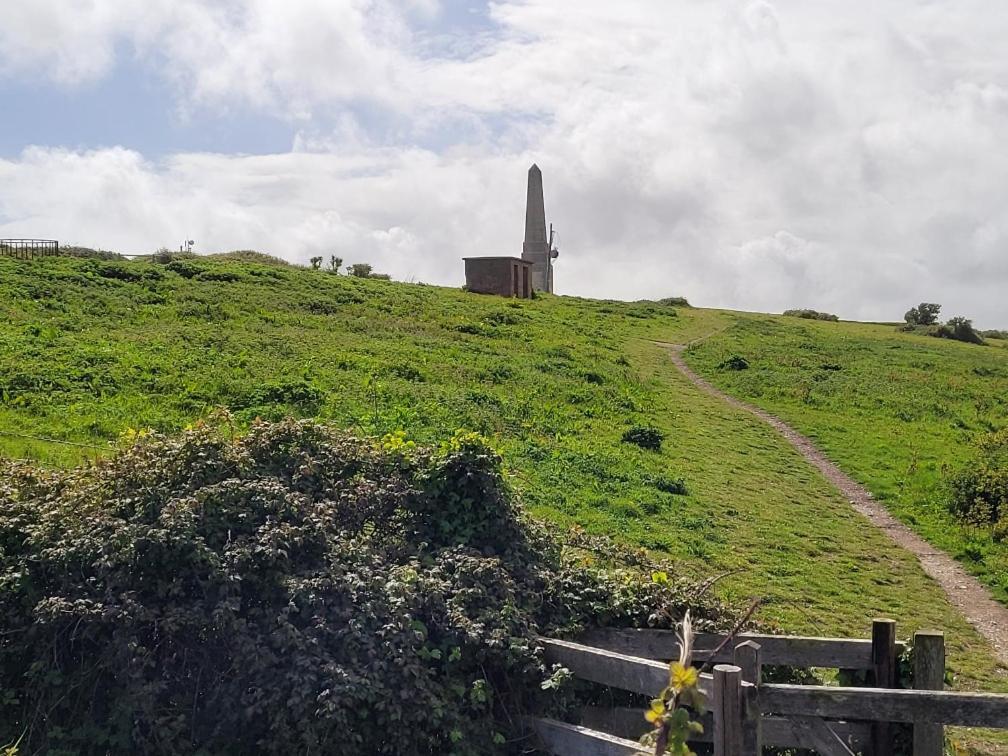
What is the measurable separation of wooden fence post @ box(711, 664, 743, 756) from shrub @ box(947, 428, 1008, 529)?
1433 cm

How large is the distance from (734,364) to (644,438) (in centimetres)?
1741

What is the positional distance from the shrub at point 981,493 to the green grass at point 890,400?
0.96 feet

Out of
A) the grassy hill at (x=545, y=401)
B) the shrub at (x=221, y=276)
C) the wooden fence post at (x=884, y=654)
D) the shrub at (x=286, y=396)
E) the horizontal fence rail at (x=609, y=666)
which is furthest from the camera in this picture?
the shrub at (x=221, y=276)

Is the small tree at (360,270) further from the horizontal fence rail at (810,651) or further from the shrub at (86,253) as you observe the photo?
the horizontal fence rail at (810,651)

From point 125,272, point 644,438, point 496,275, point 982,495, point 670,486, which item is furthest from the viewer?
point 496,275

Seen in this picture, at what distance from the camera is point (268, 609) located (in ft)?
23.2

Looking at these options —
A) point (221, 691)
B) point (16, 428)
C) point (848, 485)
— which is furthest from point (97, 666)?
point (848, 485)

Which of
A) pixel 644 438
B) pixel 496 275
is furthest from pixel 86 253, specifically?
pixel 644 438

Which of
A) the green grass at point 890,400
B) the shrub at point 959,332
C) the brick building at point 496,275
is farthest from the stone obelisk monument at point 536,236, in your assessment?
the shrub at point 959,332

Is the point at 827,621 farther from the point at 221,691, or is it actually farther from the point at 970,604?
the point at 221,691

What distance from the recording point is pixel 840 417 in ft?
95.7

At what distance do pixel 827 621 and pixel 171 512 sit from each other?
852 centimetres

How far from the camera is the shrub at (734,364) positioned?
3694cm

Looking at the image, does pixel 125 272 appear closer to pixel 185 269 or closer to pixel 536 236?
pixel 185 269
